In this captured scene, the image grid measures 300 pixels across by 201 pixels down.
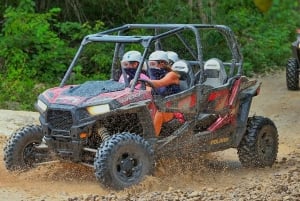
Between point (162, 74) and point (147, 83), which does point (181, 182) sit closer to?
point (147, 83)

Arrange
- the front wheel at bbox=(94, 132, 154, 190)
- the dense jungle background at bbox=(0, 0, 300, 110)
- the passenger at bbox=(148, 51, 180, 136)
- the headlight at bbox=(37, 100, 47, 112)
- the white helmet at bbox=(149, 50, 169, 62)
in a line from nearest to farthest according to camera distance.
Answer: the front wheel at bbox=(94, 132, 154, 190)
the headlight at bbox=(37, 100, 47, 112)
the passenger at bbox=(148, 51, 180, 136)
the white helmet at bbox=(149, 50, 169, 62)
the dense jungle background at bbox=(0, 0, 300, 110)

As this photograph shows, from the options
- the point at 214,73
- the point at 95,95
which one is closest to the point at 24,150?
the point at 95,95

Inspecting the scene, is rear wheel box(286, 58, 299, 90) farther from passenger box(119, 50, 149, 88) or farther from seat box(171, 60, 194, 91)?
passenger box(119, 50, 149, 88)

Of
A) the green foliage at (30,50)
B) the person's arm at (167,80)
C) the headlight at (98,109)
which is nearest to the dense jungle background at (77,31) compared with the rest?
the green foliage at (30,50)

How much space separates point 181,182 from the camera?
770cm

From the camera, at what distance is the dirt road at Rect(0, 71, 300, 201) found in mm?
6566

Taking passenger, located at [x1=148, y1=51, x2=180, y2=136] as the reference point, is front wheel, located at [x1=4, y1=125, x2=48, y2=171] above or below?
below

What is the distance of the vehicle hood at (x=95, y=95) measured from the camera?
7355 mm

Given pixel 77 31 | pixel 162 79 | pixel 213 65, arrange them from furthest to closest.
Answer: pixel 77 31, pixel 213 65, pixel 162 79

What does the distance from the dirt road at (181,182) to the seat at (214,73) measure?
2.87 ft

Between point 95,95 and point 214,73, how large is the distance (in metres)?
1.70

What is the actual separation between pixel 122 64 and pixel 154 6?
1078 cm

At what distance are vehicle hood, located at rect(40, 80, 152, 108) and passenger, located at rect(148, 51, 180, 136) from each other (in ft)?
0.83

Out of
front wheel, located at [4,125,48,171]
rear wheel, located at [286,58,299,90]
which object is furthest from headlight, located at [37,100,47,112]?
rear wheel, located at [286,58,299,90]
